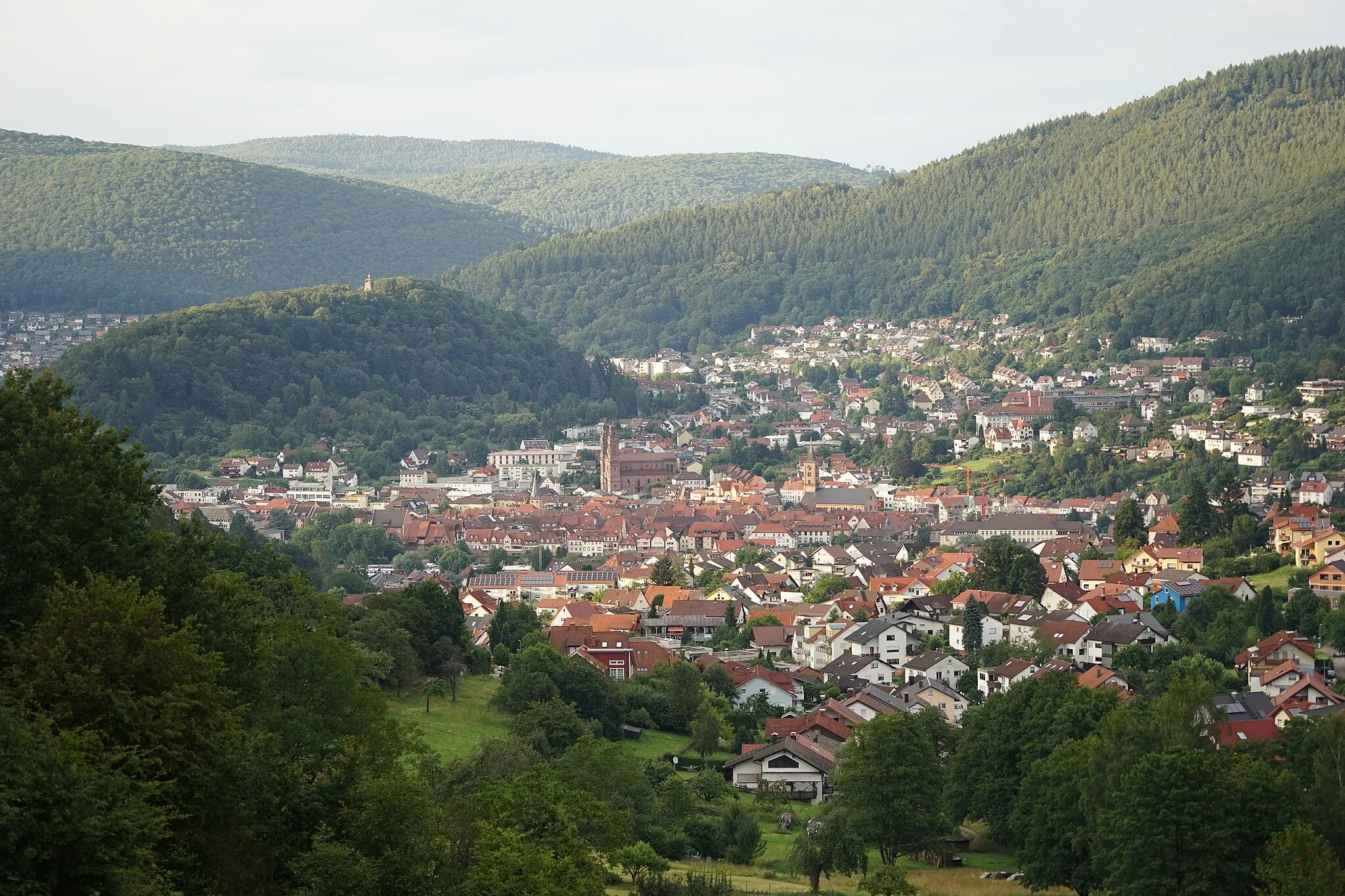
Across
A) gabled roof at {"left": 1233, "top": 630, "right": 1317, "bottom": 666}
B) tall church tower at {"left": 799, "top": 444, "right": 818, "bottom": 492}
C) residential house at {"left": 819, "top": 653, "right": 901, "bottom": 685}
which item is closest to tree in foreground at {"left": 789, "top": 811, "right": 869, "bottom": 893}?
gabled roof at {"left": 1233, "top": 630, "right": 1317, "bottom": 666}

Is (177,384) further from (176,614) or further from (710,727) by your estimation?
(176,614)

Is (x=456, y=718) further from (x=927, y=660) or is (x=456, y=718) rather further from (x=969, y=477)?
(x=969, y=477)

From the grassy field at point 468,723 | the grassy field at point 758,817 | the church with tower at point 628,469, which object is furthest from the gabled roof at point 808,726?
the church with tower at point 628,469

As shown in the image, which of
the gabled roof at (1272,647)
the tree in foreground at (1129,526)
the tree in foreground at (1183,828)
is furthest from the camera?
the tree in foreground at (1129,526)

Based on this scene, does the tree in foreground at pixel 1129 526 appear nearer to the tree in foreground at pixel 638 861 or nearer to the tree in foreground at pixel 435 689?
the tree in foreground at pixel 435 689

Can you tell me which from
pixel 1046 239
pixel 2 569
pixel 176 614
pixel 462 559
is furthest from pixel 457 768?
pixel 1046 239

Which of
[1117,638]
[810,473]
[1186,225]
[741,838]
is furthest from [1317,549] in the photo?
[1186,225]

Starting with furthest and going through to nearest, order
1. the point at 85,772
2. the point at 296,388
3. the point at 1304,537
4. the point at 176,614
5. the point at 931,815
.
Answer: the point at 296,388 → the point at 1304,537 → the point at 931,815 → the point at 176,614 → the point at 85,772
